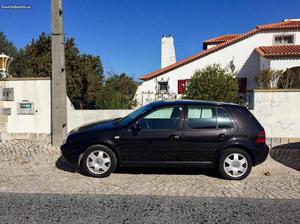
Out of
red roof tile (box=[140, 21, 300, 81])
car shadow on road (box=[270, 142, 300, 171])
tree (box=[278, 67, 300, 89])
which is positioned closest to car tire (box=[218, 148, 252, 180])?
car shadow on road (box=[270, 142, 300, 171])

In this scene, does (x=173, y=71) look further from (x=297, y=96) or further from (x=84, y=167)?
(x=84, y=167)

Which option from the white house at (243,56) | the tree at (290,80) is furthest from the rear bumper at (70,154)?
the white house at (243,56)

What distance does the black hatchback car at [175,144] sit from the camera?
6.14 m

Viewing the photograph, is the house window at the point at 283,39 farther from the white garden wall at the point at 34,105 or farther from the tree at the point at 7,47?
the tree at the point at 7,47

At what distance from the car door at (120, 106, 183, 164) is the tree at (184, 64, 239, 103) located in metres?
4.74

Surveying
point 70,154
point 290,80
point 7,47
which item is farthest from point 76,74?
point 7,47

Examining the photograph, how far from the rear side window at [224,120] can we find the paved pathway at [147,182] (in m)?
1.07

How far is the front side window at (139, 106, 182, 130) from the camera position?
6215mm

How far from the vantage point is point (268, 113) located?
920 cm

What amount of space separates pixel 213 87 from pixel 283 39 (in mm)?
11562

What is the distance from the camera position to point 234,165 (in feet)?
20.2

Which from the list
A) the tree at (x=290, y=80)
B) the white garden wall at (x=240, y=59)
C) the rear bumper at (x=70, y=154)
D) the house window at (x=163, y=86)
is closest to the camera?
the rear bumper at (x=70, y=154)

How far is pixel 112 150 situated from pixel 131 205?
1749 millimetres

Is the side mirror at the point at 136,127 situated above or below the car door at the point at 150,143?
above
